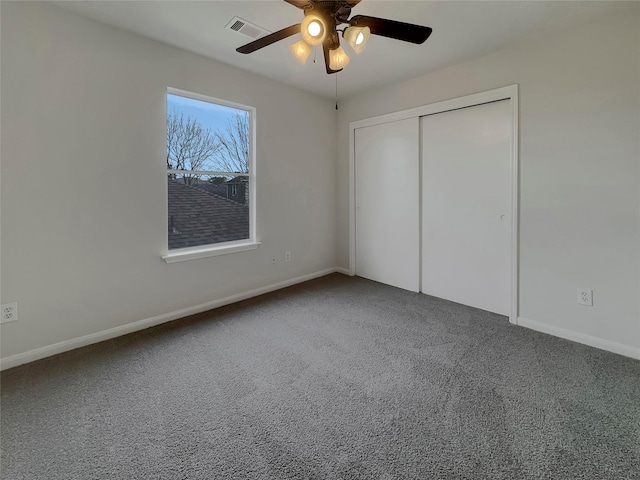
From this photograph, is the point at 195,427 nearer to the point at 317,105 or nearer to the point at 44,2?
the point at 44,2

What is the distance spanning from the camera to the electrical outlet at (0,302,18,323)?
206 centimetres

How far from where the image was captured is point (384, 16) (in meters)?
2.24

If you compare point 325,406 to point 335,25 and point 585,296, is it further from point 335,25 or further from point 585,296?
point 585,296

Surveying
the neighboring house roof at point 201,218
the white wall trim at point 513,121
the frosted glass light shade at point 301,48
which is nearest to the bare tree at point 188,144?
the neighboring house roof at point 201,218

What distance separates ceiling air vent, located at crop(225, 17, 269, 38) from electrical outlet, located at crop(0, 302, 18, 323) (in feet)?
8.33

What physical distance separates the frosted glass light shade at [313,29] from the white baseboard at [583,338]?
110 inches

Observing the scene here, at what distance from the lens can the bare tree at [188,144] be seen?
9.43 ft

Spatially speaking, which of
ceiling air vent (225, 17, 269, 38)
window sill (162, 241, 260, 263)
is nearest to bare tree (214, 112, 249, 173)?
window sill (162, 241, 260, 263)

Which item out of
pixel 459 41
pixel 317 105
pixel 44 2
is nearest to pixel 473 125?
pixel 459 41

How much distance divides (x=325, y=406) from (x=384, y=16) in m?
2.66

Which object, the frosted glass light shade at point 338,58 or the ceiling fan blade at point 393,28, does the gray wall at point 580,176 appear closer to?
the ceiling fan blade at point 393,28

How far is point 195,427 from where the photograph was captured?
157 centimetres

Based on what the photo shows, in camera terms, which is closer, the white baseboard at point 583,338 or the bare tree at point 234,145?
the white baseboard at point 583,338

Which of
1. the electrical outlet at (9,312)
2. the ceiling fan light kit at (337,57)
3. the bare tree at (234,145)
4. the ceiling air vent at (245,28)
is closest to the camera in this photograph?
the ceiling fan light kit at (337,57)
